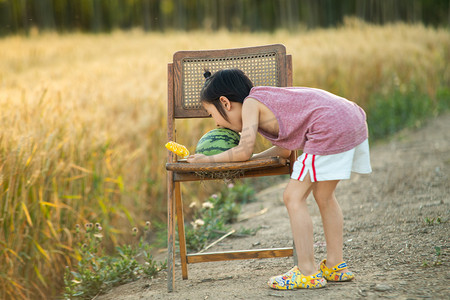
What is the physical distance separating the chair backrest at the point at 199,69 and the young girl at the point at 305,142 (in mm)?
415

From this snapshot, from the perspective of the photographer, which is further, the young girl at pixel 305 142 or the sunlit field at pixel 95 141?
the sunlit field at pixel 95 141

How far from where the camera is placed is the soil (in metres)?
2.44

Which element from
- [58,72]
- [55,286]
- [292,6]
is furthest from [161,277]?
[292,6]

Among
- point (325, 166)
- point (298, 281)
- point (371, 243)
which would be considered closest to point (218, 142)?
point (325, 166)

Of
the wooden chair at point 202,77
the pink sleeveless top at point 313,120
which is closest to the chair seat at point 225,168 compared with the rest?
the pink sleeveless top at point 313,120

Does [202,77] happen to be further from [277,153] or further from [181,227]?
[181,227]

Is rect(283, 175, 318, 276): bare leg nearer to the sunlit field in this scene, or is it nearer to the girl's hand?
the girl's hand

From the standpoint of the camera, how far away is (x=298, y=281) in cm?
246

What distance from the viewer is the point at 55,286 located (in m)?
3.52

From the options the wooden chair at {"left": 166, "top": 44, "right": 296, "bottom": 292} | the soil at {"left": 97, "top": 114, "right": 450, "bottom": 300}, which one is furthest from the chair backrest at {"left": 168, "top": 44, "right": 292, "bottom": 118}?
the soil at {"left": 97, "top": 114, "right": 450, "bottom": 300}

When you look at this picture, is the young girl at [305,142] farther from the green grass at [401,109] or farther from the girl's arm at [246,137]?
the green grass at [401,109]

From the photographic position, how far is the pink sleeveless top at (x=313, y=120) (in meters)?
2.40

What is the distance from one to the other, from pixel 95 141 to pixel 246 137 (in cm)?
201

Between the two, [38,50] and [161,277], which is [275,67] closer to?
[161,277]
